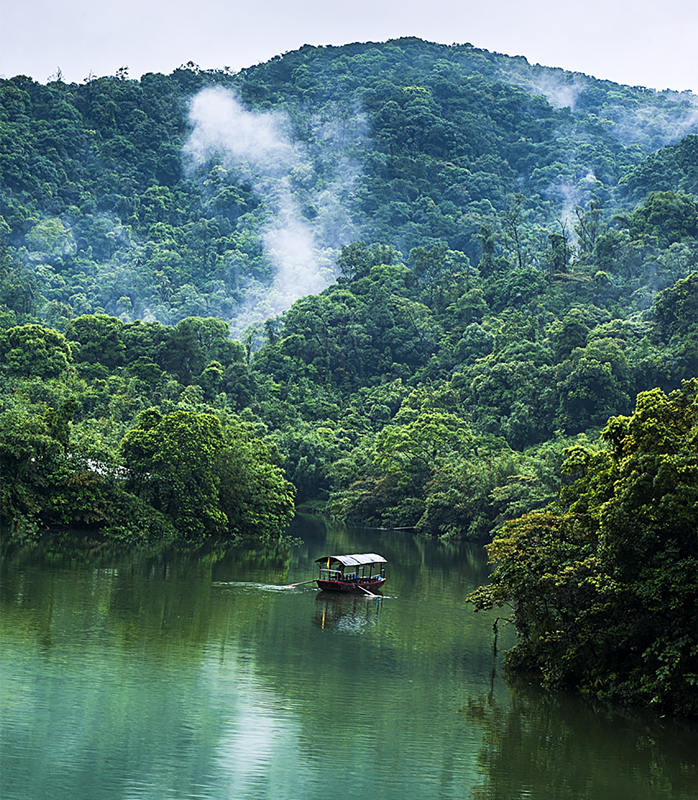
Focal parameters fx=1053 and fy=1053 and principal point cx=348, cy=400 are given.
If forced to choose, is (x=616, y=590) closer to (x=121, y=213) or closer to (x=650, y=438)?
(x=650, y=438)

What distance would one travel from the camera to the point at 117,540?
45562mm

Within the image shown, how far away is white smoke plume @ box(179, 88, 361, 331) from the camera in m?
144

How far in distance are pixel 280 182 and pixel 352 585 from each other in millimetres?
141897

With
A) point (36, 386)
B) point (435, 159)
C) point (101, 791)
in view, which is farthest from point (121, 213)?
point (101, 791)

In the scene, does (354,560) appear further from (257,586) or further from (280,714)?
(280,714)

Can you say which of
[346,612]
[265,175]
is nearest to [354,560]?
[346,612]

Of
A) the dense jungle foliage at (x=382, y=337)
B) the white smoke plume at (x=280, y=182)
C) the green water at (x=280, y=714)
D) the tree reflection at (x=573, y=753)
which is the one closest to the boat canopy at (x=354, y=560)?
the green water at (x=280, y=714)

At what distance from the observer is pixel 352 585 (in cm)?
3497

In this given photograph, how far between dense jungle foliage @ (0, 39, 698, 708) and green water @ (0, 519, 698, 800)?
2.28m

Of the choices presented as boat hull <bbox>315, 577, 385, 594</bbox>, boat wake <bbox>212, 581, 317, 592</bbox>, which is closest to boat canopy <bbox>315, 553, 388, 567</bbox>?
boat hull <bbox>315, 577, 385, 594</bbox>

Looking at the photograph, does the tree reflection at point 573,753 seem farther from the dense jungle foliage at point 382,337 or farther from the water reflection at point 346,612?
the water reflection at point 346,612

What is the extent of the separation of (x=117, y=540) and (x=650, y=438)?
29.6 m

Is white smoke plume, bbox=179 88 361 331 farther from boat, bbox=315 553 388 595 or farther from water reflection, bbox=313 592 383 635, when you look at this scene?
water reflection, bbox=313 592 383 635

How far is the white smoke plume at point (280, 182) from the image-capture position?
471 ft
